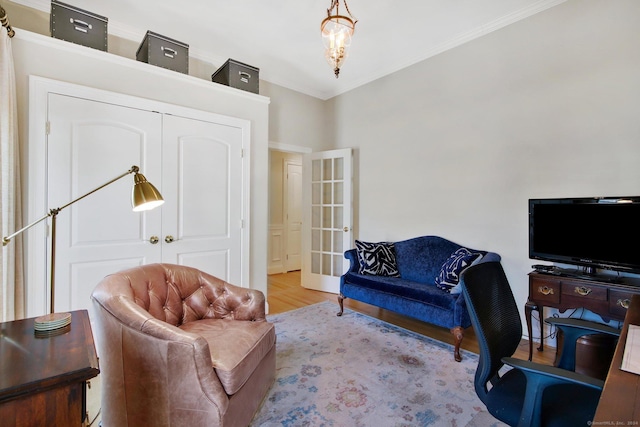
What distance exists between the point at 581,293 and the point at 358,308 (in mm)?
2194

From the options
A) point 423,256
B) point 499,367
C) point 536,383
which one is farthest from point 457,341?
point 536,383

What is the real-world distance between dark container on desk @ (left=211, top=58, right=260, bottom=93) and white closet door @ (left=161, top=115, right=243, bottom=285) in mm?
513

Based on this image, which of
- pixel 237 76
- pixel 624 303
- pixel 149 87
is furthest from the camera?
pixel 237 76

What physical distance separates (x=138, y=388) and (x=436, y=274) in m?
2.77

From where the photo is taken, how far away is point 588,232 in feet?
7.43

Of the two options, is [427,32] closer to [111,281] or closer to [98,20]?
[98,20]

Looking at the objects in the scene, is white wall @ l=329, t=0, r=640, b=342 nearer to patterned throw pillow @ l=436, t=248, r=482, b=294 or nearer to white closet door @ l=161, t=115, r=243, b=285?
patterned throw pillow @ l=436, t=248, r=482, b=294

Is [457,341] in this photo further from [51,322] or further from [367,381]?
[51,322]

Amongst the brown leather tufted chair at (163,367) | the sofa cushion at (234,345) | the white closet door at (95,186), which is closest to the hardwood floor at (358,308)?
the sofa cushion at (234,345)

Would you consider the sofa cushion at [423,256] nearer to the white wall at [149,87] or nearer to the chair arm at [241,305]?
the white wall at [149,87]

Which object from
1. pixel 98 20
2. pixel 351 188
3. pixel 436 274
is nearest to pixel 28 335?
pixel 98 20

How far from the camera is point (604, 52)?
7.84ft

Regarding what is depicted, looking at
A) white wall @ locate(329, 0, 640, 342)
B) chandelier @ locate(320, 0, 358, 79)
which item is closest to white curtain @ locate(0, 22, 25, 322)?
chandelier @ locate(320, 0, 358, 79)

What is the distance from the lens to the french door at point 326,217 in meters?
4.29
